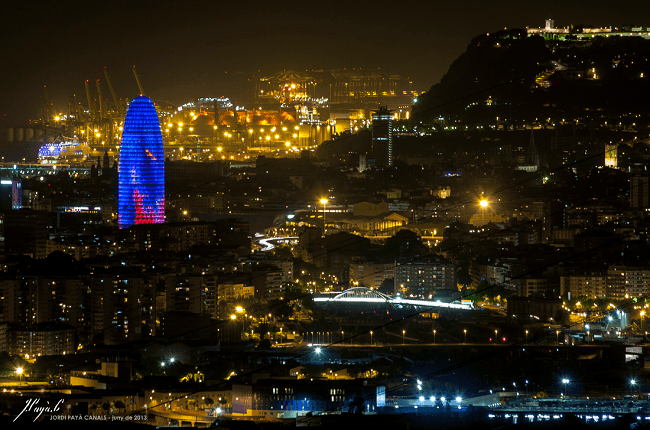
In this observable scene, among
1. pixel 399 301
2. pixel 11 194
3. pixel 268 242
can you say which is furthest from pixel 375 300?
pixel 11 194

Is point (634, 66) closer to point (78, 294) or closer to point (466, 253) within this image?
point (466, 253)

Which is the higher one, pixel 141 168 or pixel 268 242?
pixel 141 168

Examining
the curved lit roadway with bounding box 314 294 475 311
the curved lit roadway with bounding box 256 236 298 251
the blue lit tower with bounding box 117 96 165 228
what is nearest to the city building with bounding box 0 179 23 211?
the blue lit tower with bounding box 117 96 165 228

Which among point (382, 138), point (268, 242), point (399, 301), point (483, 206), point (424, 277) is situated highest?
point (382, 138)

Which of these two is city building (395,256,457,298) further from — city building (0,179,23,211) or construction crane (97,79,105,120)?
construction crane (97,79,105,120)

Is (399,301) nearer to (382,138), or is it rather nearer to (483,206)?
(483,206)

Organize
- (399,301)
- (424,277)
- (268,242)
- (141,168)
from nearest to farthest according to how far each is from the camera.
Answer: (399,301) → (424,277) → (141,168) → (268,242)

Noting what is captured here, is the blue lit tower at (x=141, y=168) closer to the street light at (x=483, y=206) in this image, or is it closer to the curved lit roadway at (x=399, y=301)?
the curved lit roadway at (x=399, y=301)

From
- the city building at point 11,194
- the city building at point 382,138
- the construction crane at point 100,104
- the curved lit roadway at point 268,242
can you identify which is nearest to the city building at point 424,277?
A: the curved lit roadway at point 268,242
